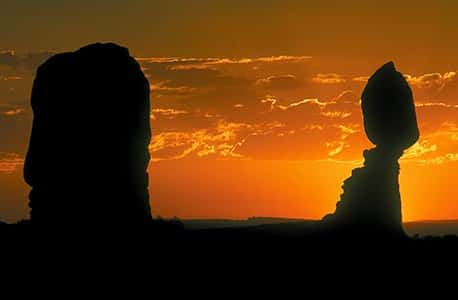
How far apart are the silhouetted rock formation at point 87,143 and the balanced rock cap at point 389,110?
16104 mm

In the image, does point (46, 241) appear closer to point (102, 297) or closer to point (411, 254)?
point (102, 297)

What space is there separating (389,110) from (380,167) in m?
5.03

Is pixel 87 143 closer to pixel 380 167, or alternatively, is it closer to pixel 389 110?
pixel 380 167

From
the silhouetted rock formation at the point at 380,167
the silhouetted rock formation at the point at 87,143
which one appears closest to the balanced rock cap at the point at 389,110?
the silhouetted rock formation at the point at 380,167

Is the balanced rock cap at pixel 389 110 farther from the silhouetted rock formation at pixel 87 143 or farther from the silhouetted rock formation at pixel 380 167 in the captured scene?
the silhouetted rock formation at pixel 87 143

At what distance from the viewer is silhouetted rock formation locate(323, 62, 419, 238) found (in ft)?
237

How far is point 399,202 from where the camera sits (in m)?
74.4

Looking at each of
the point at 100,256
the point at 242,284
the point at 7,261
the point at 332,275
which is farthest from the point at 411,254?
the point at 7,261

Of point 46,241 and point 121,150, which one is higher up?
point 121,150

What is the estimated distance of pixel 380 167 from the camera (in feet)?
238

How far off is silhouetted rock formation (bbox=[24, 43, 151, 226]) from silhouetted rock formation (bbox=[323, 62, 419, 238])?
1336 cm

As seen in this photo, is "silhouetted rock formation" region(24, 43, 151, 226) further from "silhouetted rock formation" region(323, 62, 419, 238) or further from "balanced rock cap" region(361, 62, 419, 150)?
"balanced rock cap" region(361, 62, 419, 150)

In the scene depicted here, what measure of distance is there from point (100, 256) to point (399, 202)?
70.2 feet

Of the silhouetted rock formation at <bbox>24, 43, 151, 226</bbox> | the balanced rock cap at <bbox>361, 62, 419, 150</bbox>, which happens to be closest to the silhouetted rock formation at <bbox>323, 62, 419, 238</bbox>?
the balanced rock cap at <bbox>361, 62, 419, 150</bbox>
